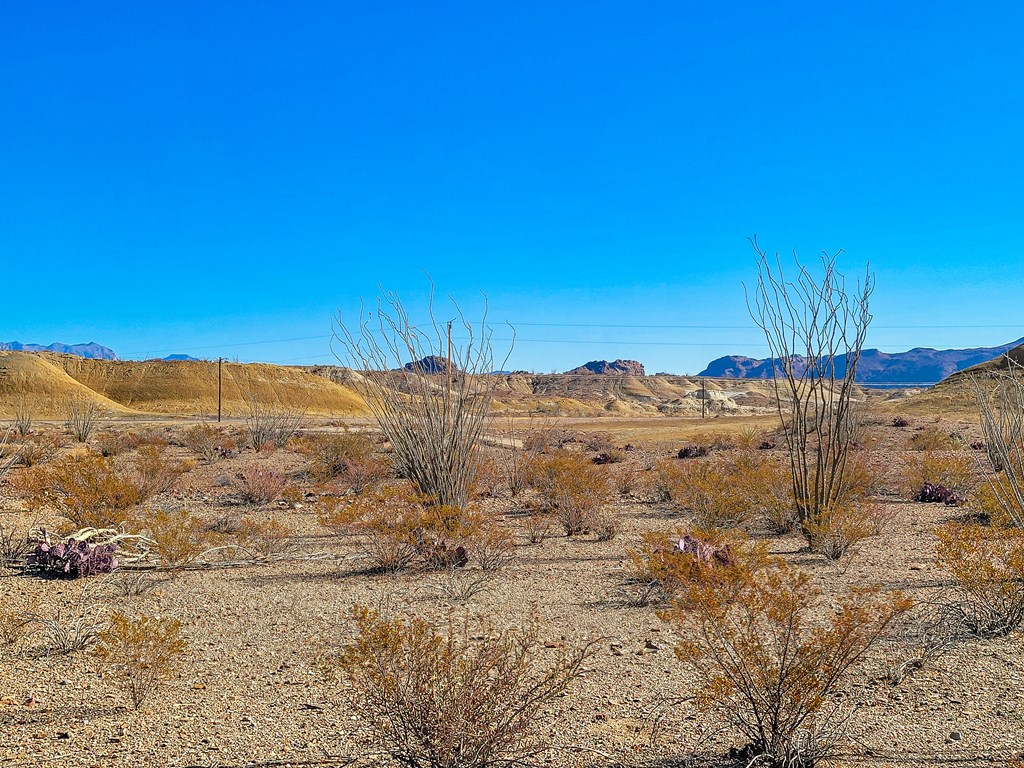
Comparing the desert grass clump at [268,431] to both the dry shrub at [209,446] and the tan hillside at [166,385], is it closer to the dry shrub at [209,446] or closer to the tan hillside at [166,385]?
the dry shrub at [209,446]

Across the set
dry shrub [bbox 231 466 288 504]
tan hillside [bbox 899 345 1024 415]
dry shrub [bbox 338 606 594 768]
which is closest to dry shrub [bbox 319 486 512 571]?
dry shrub [bbox 338 606 594 768]

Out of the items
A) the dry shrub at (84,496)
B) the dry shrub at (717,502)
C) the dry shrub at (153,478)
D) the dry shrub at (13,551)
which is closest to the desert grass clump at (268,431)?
the dry shrub at (153,478)

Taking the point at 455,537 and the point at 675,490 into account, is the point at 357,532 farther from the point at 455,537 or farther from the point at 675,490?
the point at 675,490

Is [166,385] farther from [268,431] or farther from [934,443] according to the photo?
[934,443]

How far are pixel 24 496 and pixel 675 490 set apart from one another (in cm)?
909

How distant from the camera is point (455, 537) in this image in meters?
7.96

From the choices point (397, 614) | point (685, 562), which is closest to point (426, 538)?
point (397, 614)

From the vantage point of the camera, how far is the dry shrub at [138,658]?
4.44m

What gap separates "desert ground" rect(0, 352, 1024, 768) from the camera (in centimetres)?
386

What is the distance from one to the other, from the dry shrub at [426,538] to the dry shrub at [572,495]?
1.49m

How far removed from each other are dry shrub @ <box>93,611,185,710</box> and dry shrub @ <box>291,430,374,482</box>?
9.73 meters

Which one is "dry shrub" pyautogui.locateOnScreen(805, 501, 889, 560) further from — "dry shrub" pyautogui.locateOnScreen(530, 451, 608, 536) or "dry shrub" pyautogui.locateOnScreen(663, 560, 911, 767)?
"dry shrub" pyautogui.locateOnScreen(663, 560, 911, 767)

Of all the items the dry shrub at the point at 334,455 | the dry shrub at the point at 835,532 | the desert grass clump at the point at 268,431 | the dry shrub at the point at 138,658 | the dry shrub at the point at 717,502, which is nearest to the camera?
the dry shrub at the point at 138,658

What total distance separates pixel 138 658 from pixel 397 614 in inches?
81.9
